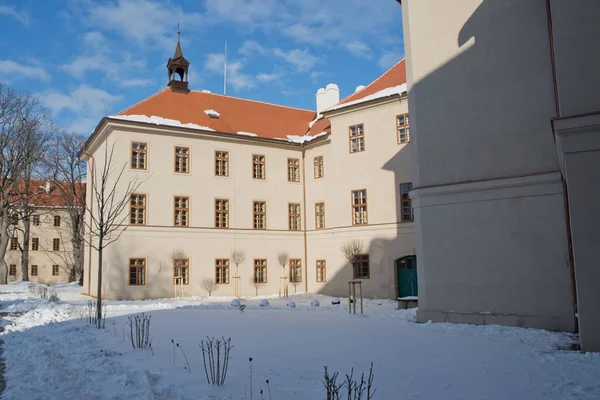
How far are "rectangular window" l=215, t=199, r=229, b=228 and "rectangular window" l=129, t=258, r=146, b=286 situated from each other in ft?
14.5

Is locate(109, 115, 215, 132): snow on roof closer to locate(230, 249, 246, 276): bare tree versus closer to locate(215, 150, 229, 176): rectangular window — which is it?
locate(215, 150, 229, 176): rectangular window

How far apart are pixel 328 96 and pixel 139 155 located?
13406 mm

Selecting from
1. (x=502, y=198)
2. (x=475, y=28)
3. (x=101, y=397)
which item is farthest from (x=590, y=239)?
(x=101, y=397)

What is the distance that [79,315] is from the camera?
1567cm

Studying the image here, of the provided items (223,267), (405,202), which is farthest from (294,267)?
(405,202)

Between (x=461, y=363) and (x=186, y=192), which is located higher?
(x=186, y=192)

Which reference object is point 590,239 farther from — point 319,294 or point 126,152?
point 126,152

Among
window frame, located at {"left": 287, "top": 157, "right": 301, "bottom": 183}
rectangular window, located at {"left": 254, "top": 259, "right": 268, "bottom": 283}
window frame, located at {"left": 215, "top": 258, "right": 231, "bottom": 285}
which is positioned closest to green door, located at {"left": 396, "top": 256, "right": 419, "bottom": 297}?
rectangular window, located at {"left": 254, "top": 259, "right": 268, "bottom": 283}

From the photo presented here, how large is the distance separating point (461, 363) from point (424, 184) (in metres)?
6.91

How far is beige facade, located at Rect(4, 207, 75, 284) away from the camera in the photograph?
50.1 metres

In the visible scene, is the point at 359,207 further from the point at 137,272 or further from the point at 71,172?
the point at 71,172

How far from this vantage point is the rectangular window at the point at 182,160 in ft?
86.8

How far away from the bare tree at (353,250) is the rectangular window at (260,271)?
5062mm

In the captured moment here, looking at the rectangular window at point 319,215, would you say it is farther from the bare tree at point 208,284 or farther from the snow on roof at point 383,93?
the bare tree at point 208,284
